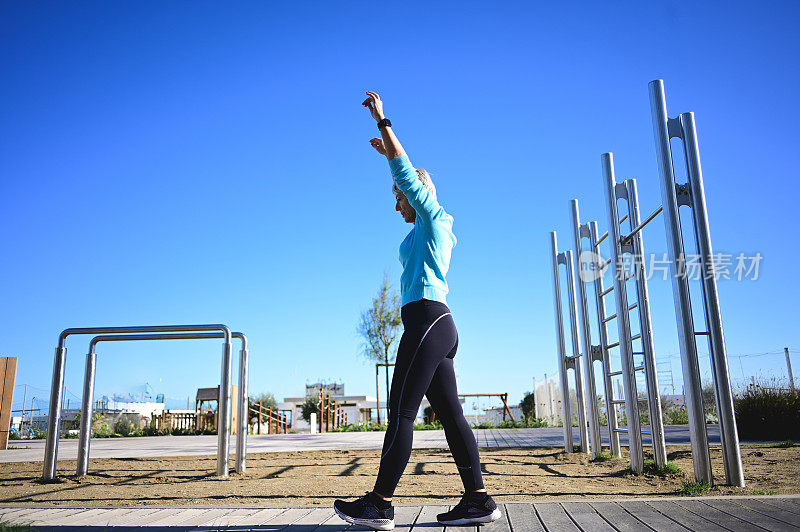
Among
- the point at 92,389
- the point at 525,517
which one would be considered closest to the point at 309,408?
the point at 92,389

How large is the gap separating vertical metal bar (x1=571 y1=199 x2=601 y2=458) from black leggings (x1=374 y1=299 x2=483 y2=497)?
3299 millimetres

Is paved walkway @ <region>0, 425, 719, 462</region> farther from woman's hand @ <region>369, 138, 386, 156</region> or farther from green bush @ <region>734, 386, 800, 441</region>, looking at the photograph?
woman's hand @ <region>369, 138, 386, 156</region>

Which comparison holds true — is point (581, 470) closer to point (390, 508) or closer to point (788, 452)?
point (788, 452)

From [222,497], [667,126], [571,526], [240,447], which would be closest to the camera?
[571,526]

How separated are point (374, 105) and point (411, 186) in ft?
1.37

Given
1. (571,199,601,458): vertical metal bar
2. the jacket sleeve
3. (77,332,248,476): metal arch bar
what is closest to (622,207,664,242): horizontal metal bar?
(571,199,601,458): vertical metal bar

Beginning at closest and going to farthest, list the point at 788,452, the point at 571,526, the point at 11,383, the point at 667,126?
the point at 571,526 → the point at 667,126 → the point at 788,452 → the point at 11,383

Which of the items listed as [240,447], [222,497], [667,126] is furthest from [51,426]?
[667,126]

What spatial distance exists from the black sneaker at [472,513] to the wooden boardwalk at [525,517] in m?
0.04

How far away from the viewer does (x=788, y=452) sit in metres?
5.02

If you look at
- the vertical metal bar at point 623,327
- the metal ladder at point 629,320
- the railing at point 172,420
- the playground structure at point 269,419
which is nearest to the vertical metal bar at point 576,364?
the metal ladder at point 629,320

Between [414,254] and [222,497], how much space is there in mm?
2001

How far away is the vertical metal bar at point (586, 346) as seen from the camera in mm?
5277

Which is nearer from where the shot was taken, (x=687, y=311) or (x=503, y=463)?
(x=687, y=311)
